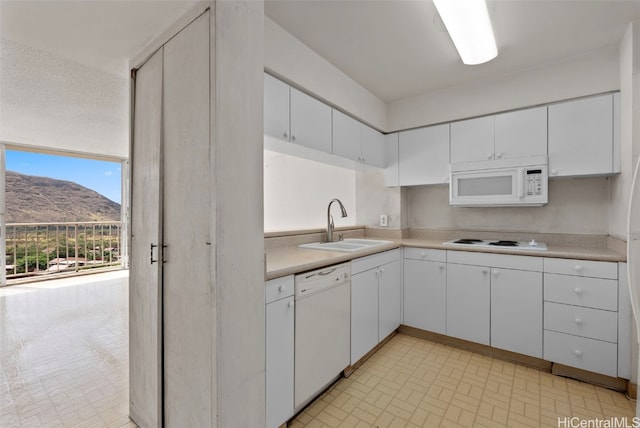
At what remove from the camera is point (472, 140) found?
266cm

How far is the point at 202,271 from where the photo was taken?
1.15 meters

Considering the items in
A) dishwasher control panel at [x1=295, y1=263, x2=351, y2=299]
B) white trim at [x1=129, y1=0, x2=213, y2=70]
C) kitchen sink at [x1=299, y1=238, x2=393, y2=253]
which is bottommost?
dishwasher control panel at [x1=295, y1=263, x2=351, y2=299]

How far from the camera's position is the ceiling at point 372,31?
1.25 metres

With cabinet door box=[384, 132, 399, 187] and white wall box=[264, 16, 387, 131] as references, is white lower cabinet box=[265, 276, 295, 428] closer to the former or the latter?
white wall box=[264, 16, 387, 131]

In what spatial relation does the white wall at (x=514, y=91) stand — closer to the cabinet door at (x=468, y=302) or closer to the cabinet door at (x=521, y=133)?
the cabinet door at (x=521, y=133)

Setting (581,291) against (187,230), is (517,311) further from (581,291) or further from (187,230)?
(187,230)

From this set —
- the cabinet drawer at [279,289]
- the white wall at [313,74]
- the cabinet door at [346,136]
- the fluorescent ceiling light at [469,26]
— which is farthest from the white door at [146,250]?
the fluorescent ceiling light at [469,26]

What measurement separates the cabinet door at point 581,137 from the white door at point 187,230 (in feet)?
8.56

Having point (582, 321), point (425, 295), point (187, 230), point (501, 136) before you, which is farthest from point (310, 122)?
point (582, 321)

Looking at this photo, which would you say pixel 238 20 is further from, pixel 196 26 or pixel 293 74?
pixel 293 74

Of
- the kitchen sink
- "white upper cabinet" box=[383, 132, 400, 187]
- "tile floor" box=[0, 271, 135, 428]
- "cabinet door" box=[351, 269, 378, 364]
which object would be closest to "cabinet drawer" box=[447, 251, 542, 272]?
the kitchen sink

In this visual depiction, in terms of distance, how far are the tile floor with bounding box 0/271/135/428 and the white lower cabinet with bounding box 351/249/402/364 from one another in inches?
57.8

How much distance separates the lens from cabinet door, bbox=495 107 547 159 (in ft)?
7.72

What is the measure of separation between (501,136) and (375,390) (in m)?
2.31
